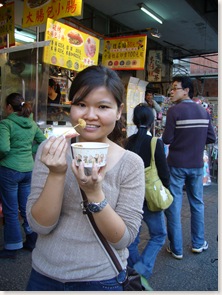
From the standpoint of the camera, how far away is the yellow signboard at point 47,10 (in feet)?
14.6

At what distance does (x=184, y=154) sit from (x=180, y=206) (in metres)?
0.66

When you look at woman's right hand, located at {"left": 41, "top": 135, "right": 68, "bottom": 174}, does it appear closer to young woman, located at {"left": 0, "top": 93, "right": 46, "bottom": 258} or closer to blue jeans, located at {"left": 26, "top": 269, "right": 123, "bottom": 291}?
blue jeans, located at {"left": 26, "top": 269, "right": 123, "bottom": 291}

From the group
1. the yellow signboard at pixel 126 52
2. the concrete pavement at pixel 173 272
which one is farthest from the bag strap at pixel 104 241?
the yellow signboard at pixel 126 52

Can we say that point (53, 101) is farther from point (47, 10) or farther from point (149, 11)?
point (149, 11)

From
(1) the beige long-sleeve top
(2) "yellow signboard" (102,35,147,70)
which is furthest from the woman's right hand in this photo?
(2) "yellow signboard" (102,35,147,70)

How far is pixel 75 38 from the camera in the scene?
194 inches

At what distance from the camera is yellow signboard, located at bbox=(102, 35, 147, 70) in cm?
657

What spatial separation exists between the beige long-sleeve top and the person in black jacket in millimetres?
1796

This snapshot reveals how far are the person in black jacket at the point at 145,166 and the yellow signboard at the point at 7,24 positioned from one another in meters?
3.62

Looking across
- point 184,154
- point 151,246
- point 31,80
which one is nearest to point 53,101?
point 31,80

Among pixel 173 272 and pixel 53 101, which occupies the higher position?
pixel 53 101

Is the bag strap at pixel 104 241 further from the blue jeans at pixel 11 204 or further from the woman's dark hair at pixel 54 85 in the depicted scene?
the woman's dark hair at pixel 54 85

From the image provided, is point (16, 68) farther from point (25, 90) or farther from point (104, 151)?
point (104, 151)

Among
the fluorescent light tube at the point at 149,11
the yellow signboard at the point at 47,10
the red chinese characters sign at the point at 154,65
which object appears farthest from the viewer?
the red chinese characters sign at the point at 154,65
